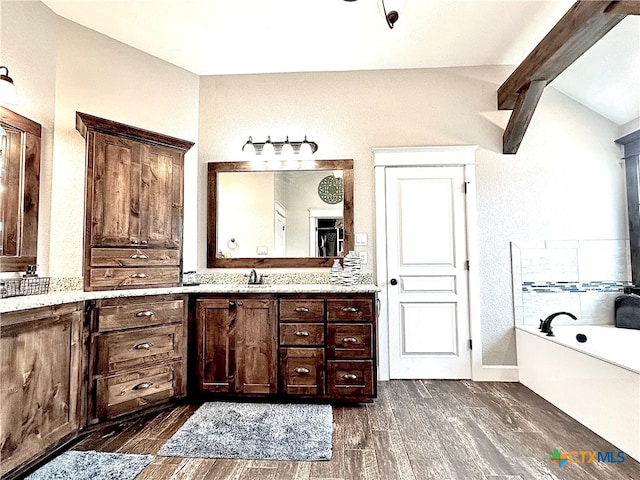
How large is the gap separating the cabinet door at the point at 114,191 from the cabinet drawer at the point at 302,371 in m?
1.47

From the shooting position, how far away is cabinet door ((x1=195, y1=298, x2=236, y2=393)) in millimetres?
2865

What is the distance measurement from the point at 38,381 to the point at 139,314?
0.70 meters

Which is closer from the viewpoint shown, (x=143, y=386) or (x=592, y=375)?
(x=592, y=375)

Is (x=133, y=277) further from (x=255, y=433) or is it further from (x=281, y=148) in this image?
(x=281, y=148)

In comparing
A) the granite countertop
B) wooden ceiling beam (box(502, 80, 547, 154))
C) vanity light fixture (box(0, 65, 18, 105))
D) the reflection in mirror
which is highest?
wooden ceiling beam (box(502, 80, 547, 154))

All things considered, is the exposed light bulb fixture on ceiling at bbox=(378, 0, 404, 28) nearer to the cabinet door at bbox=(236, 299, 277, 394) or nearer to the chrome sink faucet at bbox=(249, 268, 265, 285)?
the cabinet door at bbox=(236, 299, 277, 394)

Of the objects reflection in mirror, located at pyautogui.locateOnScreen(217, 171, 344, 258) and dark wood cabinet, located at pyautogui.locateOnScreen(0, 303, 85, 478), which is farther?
reflection in mirror, located at pyautogui.locateOnScreen(217, 171, 344, 258)

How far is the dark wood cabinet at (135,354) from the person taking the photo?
243 cm

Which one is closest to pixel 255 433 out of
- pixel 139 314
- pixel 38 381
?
pixel 139 314

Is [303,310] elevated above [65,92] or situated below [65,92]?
below

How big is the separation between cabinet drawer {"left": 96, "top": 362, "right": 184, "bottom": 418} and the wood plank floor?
0.11 meters

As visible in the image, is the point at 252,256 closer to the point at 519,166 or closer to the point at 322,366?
the point at 322,366

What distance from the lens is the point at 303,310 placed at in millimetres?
2865

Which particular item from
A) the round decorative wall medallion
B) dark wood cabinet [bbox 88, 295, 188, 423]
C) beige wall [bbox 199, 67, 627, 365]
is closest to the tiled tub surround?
beige wall [bbox 199, 67, 627, 365]
